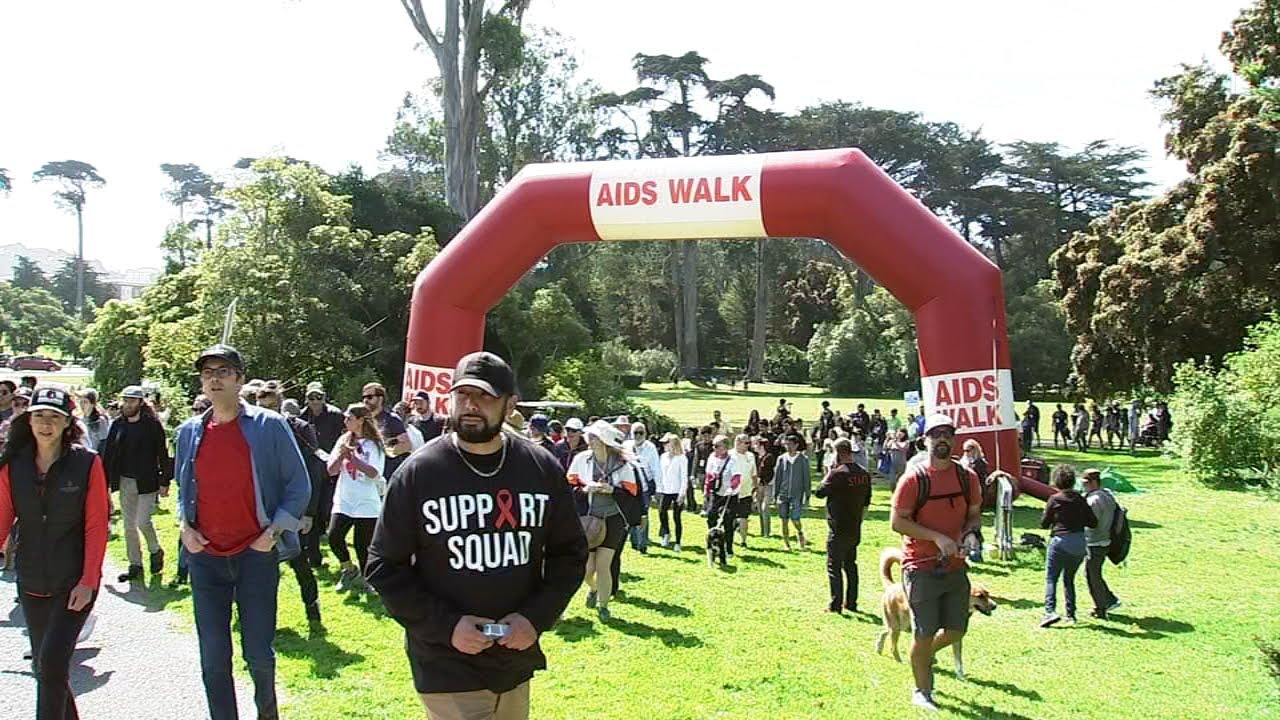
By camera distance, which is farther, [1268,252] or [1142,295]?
[1142,295]

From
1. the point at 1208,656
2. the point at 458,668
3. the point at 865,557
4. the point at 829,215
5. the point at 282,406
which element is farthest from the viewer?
the point at 829,215

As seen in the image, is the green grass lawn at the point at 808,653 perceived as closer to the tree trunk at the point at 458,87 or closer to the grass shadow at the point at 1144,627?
the grass shadow at the point at 1144,627

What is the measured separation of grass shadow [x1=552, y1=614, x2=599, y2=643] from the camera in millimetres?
7227

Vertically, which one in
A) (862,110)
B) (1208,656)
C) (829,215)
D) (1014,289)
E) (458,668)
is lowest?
(1208,656)

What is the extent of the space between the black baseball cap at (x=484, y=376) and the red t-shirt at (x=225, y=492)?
6.73ft

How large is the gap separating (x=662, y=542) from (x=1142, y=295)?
57.6 feet

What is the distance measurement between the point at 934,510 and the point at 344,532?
4.67m

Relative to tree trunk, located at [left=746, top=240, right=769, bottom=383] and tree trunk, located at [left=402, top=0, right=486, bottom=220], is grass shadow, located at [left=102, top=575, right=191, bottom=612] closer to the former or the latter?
tree trunk, located at [left=402, top=0, right=486, bottom=220]

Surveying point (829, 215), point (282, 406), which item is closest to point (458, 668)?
point (282, 406)

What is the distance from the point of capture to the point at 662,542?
1184 cm

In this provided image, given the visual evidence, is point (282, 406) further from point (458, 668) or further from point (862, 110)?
point (862, 110)

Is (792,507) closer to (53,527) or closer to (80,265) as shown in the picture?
(53,527)

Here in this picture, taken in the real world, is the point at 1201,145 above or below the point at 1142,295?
above

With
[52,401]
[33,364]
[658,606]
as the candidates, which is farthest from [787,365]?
[52,401]
